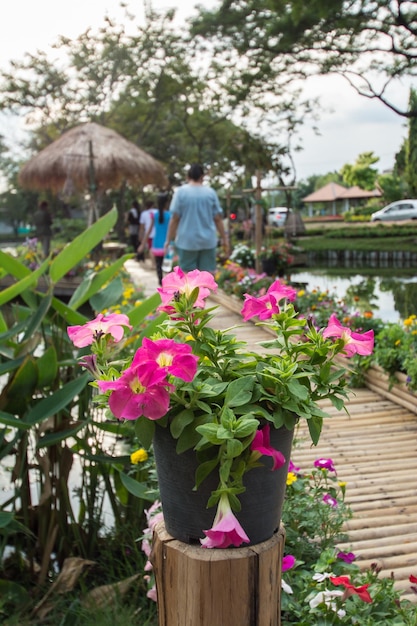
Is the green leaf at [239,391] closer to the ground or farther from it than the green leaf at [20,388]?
farther from it

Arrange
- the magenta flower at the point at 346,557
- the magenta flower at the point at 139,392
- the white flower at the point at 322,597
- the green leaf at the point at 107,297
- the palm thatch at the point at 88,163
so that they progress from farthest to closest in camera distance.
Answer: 1. the palm thatch at the point at 88,163
2. the green leaf at the point at 107,297
3. the magenta flower at the point at 346,557
4. the white flower at the point at 322,597
5. the magenta flower at the point at 139,392

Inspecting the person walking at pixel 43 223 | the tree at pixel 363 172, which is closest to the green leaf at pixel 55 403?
the person walking at pixel 43 223

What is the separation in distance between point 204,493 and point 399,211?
15820 millimetres

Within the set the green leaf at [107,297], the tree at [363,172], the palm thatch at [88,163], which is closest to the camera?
the green leaf at [107,297]

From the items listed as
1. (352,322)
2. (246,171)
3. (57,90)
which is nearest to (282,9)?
(352,322)

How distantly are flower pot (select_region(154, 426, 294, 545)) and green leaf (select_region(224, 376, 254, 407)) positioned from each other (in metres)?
0.10

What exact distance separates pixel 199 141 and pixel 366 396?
23.3 meters

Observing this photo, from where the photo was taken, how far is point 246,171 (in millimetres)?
19422

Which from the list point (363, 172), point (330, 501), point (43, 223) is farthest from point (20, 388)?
point (363, 172)

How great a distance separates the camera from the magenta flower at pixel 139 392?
3.50ft

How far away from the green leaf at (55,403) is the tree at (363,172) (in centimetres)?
1998

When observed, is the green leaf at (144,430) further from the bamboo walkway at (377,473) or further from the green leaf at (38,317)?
the green leaf at (38,317)

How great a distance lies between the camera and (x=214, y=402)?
121cm

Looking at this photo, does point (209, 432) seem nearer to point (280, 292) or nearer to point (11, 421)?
point (280, 292)
